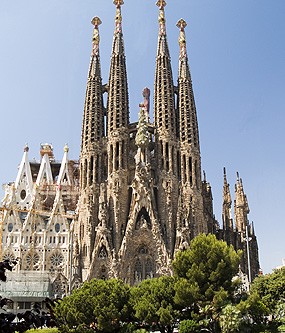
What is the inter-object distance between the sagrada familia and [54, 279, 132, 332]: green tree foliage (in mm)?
20612

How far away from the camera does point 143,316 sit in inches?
1230

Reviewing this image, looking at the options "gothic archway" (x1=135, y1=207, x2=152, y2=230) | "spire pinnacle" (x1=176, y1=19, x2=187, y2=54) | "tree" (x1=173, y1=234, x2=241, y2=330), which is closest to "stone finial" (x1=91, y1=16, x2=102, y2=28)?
"spire pinnacle" (x1=176, y1=19, x2=187, y2=54)

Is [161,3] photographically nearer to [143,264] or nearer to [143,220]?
[143,220]

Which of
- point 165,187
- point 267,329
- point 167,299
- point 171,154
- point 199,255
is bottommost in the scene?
point 267,329

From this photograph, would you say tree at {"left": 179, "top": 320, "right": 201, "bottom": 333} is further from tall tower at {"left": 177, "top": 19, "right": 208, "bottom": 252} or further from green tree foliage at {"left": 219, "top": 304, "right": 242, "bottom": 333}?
tall tower at {"left": 177, "top": 19, "right": 208, "bottom": 252}

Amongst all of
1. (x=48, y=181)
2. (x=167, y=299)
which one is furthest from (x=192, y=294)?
(x=48, y=181)

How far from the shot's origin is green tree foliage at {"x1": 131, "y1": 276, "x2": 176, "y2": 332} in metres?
31.2

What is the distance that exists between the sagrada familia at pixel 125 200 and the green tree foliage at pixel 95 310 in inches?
811

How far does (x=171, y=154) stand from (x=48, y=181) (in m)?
25.2

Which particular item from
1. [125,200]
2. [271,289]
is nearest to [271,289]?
[271,289]

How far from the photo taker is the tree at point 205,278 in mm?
31484

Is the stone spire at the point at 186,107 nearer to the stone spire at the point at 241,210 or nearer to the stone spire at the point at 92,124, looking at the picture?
the stone spire at the point at 92,124

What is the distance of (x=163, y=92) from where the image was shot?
203 ft

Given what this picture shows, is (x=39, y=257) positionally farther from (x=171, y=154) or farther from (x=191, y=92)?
(x=191, y=92)
